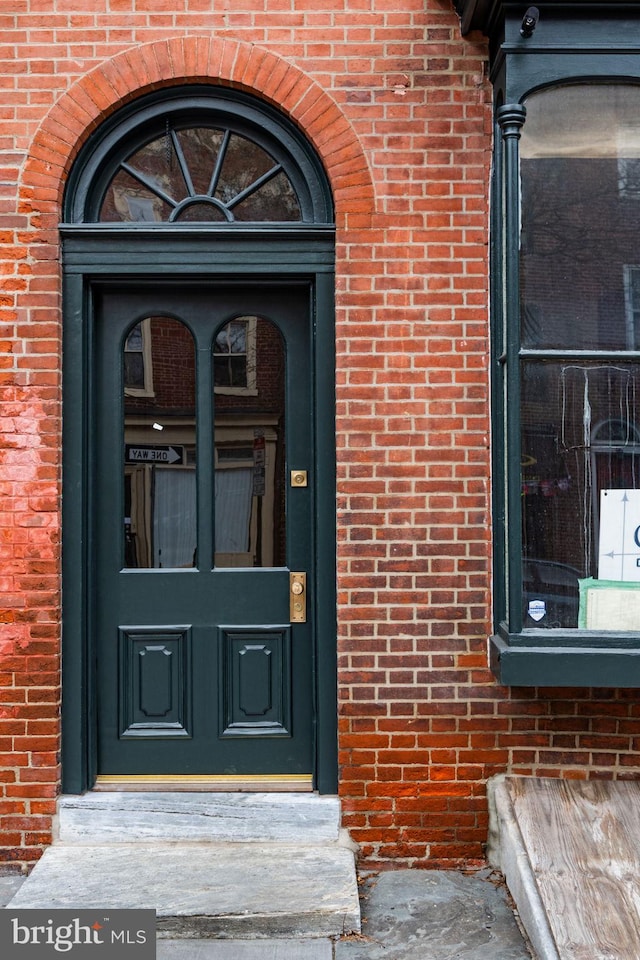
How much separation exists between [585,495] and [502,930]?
1929 mm

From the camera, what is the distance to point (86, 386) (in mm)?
4328

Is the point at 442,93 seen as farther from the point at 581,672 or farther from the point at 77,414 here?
the point at 581,672

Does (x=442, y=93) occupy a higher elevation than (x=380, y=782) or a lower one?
higher

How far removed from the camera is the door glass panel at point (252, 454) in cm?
444

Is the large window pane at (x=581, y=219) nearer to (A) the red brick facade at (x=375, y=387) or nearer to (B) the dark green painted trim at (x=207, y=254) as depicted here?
(A) the red brick facade at (x=375, y=387)

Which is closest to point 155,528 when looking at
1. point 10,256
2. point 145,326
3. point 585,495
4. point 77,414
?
point 77,414

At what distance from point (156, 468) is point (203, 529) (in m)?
0.40

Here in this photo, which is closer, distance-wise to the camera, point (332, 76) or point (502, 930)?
point (502, 930)

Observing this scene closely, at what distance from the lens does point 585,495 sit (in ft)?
13.2

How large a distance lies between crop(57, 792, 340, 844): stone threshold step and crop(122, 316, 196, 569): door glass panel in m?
1.19

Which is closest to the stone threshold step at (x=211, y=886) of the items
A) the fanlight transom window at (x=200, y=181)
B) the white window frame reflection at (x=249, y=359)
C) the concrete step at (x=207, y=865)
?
the concrete step at (x=207, y=865)

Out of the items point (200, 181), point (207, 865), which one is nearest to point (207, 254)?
point (200, 181)

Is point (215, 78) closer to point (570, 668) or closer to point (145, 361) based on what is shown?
point (145, 361)

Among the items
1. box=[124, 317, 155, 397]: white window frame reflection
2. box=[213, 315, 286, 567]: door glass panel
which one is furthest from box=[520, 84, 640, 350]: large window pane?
box=[124, 317, 155, 397]: white window frame reflection
